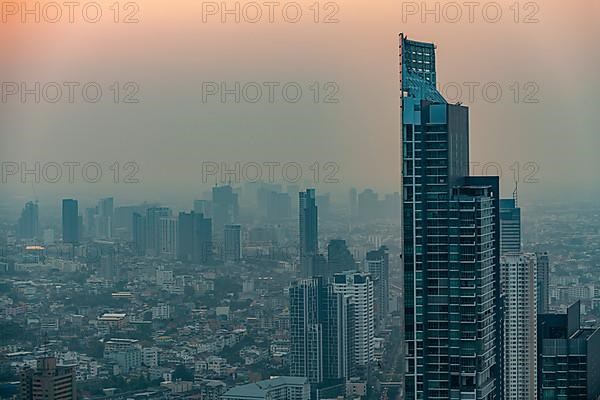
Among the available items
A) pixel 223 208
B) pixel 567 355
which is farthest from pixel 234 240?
pixel 567 355

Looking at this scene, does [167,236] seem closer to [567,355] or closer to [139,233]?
[139,233]

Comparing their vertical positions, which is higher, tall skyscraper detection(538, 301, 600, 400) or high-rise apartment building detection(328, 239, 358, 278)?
high-rise apartment building detection(328, 239, 358, 278)

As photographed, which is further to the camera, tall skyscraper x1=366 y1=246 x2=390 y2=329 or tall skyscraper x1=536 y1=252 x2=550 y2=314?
tall skyscraper x1=536 y1=252 x2=550 y2=314

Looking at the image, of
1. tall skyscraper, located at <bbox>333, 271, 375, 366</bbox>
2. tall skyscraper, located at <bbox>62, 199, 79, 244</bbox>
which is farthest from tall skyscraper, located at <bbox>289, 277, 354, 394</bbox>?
tall skyscraper, located at <bbox>62, 199, 79, 244</bbox>

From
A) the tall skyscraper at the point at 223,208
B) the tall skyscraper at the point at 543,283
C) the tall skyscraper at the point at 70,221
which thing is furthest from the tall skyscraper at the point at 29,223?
the tall skyscraper at the point at 543,283

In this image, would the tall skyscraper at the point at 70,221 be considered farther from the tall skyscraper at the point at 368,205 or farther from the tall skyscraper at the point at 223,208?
the tall skyscraper at the point at 368,205

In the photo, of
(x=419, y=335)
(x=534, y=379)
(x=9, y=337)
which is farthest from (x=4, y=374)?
→ (x=534, y=379)

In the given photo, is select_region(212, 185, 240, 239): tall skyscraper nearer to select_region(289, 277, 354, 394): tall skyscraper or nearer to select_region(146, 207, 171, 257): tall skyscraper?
select_region(146, 207, 171, 257): tall skyscraper
